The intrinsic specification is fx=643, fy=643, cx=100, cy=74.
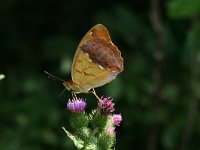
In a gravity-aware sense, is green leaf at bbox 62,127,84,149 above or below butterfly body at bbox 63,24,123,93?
below

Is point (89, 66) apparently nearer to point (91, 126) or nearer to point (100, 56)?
point (100, 56)

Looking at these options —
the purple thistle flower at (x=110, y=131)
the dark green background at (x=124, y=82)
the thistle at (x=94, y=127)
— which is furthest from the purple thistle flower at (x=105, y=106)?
the dark green background at (x=124, y=82)

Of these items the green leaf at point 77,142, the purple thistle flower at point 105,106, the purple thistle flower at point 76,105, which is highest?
the purple thistle flower at point 76,105

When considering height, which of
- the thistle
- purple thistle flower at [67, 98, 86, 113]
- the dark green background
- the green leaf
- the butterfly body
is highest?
the dark green background

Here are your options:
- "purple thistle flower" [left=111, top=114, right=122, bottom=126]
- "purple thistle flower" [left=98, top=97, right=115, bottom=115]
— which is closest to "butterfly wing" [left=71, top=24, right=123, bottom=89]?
"purple thistle flower" [left=98, top=97, right=115, bottom=115]

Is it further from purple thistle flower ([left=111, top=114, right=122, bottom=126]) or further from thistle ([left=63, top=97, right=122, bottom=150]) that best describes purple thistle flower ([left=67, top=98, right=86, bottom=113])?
purple thistle flower ([left=111, top=114, right=122, bottom=126])

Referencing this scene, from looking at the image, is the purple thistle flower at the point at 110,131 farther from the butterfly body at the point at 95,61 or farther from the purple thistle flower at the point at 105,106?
the butterfly body at the point at 95,61

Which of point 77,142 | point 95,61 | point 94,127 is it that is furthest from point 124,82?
point 77,142
